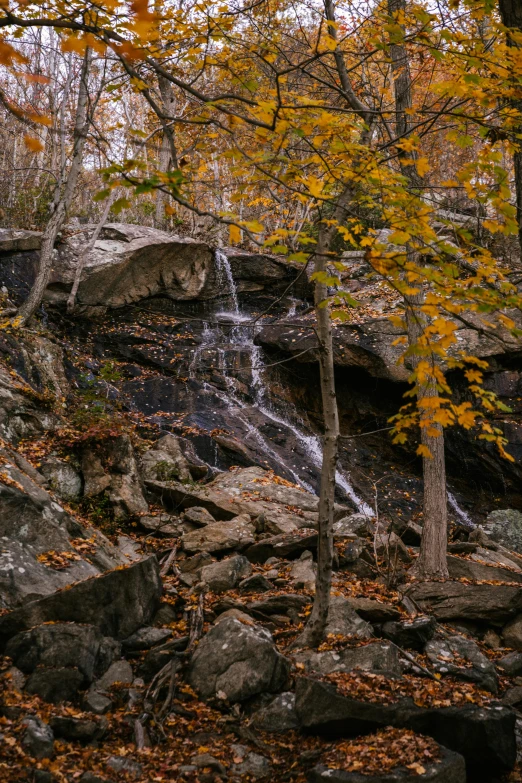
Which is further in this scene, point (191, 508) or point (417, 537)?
point (417, 537)

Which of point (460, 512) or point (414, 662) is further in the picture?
point (460, 512)

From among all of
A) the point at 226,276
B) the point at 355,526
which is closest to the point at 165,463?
the point at 355,526

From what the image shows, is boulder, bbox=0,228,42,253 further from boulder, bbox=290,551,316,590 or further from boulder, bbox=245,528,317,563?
A: boulder, bbox=290,551,316,590

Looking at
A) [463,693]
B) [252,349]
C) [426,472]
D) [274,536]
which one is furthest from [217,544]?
[252,349]

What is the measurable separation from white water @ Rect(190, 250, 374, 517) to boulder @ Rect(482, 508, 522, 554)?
280 centimetres

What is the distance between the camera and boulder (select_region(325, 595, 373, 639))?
194 inches

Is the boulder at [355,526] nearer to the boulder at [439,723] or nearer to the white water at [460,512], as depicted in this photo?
the boulder at [439,723]

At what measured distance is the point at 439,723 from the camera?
141 inches

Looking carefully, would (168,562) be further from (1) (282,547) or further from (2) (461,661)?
(2) (461,661)

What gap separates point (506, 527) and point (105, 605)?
1015 centimetres

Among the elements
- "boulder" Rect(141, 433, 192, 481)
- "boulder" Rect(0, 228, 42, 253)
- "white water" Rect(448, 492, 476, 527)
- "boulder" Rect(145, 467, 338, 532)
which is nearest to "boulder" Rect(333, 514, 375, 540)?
"boulder" Rect(145, 467, 338, 532)

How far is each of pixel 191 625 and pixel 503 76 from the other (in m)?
5.23

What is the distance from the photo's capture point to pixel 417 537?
883 cm

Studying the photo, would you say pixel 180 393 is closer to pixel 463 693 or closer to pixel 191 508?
pixel 191 508
